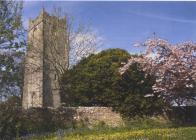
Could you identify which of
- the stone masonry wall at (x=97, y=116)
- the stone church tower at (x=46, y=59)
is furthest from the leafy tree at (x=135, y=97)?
the stone church tower at (x=46, y=59)

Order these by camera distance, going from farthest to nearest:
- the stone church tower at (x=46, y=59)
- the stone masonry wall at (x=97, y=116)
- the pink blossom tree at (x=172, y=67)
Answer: the stone church tower at (x=46, y=59)
the stone masonry wall at (x=97, y=116)
the pink blossom tree at (x=172, y=67)

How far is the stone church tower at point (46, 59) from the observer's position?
136ft

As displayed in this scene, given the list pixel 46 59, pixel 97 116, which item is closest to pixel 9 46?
pixel 97 116

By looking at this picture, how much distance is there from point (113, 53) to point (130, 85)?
353 cm

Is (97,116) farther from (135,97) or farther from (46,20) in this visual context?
(46,20)

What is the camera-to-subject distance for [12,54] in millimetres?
21766

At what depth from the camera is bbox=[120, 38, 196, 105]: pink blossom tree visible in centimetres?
2127

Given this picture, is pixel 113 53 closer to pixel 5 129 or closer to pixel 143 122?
pixel 143 122

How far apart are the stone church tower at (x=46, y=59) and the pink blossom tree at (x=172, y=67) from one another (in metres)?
14.8

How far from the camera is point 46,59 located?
140ft

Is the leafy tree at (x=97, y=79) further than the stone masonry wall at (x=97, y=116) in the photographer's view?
Yes

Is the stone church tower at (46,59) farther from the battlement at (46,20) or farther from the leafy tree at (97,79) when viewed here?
the leafy tree at (97,79)

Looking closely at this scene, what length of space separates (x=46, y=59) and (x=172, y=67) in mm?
22849

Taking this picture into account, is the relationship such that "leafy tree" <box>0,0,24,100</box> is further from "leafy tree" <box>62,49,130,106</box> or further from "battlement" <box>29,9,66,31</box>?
"battlement" <box>29,9,66,31</box>
